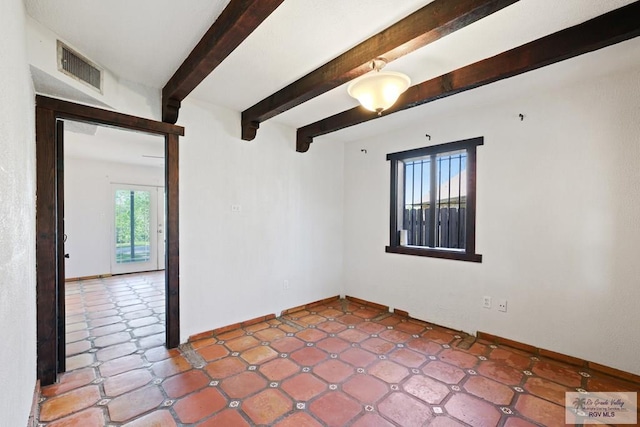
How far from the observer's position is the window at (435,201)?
10.5ft

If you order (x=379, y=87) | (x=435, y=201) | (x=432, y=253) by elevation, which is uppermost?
(x=379, y=87)

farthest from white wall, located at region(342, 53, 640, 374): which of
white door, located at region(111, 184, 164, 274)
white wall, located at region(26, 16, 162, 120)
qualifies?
white door, located at region(111, 184, 164, 274)

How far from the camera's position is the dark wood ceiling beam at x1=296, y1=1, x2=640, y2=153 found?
65.1 inches

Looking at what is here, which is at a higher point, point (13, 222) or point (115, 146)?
point (115, 146)

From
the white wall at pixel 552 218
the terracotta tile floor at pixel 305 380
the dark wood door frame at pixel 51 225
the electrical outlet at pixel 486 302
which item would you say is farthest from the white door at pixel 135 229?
the electrical outlet at pixel 486 302

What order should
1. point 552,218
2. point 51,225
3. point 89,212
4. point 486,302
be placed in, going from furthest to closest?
point 89,212 < point 486,302 < point 552,218 < point 51,225

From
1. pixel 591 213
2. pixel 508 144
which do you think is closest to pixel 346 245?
pixel 508 144

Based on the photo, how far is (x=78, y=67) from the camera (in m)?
2.09

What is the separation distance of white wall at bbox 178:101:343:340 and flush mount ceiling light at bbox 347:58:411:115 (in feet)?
5.63

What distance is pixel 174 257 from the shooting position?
111 inches

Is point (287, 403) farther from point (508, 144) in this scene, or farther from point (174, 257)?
point (508, 144)

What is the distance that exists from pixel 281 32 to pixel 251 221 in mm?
2130

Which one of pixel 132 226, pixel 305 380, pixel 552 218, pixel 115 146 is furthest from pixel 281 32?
pixel 132 226

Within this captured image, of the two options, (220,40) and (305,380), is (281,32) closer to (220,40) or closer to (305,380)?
(220,40)
